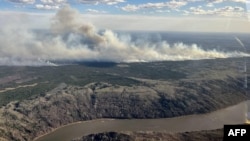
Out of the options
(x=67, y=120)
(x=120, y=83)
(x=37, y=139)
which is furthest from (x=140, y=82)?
(x=37, y=139)

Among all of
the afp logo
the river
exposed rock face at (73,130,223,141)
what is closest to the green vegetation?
the river

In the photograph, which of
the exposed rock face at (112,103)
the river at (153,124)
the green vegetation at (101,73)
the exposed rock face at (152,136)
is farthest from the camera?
the green vegetation at (101,73)

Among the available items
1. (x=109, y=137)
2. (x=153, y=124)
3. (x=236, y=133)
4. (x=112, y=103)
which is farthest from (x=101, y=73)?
(x=236, y=133)

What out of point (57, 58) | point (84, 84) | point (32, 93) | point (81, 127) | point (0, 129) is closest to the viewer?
point (0, 129)

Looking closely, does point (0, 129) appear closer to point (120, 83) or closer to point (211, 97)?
point (120, 83)

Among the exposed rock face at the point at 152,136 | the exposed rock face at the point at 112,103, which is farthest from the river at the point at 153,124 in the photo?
the exposed rock face at the point at 152,136

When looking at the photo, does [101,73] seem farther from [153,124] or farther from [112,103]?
[153,124]

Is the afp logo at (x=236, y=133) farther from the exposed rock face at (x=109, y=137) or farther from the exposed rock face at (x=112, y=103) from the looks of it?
the exposed rock face at (x=112, y=103)
